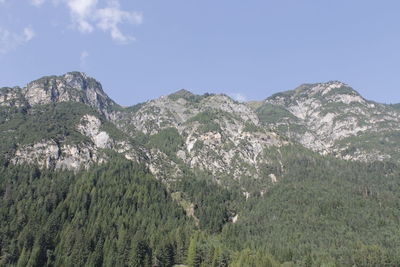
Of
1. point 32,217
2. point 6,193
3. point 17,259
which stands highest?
point 6,193

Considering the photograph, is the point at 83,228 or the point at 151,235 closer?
the point at 151,235

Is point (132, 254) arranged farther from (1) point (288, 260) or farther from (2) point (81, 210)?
(1) point (288, 260)

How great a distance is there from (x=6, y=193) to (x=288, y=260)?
14537cm

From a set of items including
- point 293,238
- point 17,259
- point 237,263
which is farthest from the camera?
point 293,238

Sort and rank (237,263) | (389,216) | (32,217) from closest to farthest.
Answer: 1. (237,263)
2. (32,217)
3. (389,216)

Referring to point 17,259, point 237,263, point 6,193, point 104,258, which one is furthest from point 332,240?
point 6,193

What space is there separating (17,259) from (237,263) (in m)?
89.6

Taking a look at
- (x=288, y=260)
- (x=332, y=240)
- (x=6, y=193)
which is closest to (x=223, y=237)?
(x=288, y=260)

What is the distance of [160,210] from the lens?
19775cm

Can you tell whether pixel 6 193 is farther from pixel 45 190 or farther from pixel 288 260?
pixel 288 260

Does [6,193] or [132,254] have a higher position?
[6,193]

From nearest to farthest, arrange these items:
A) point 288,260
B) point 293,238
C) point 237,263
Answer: point 237,263, point 288,260, point 293,238

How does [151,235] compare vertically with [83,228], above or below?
below

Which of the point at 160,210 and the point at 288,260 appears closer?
the point at 288,260
